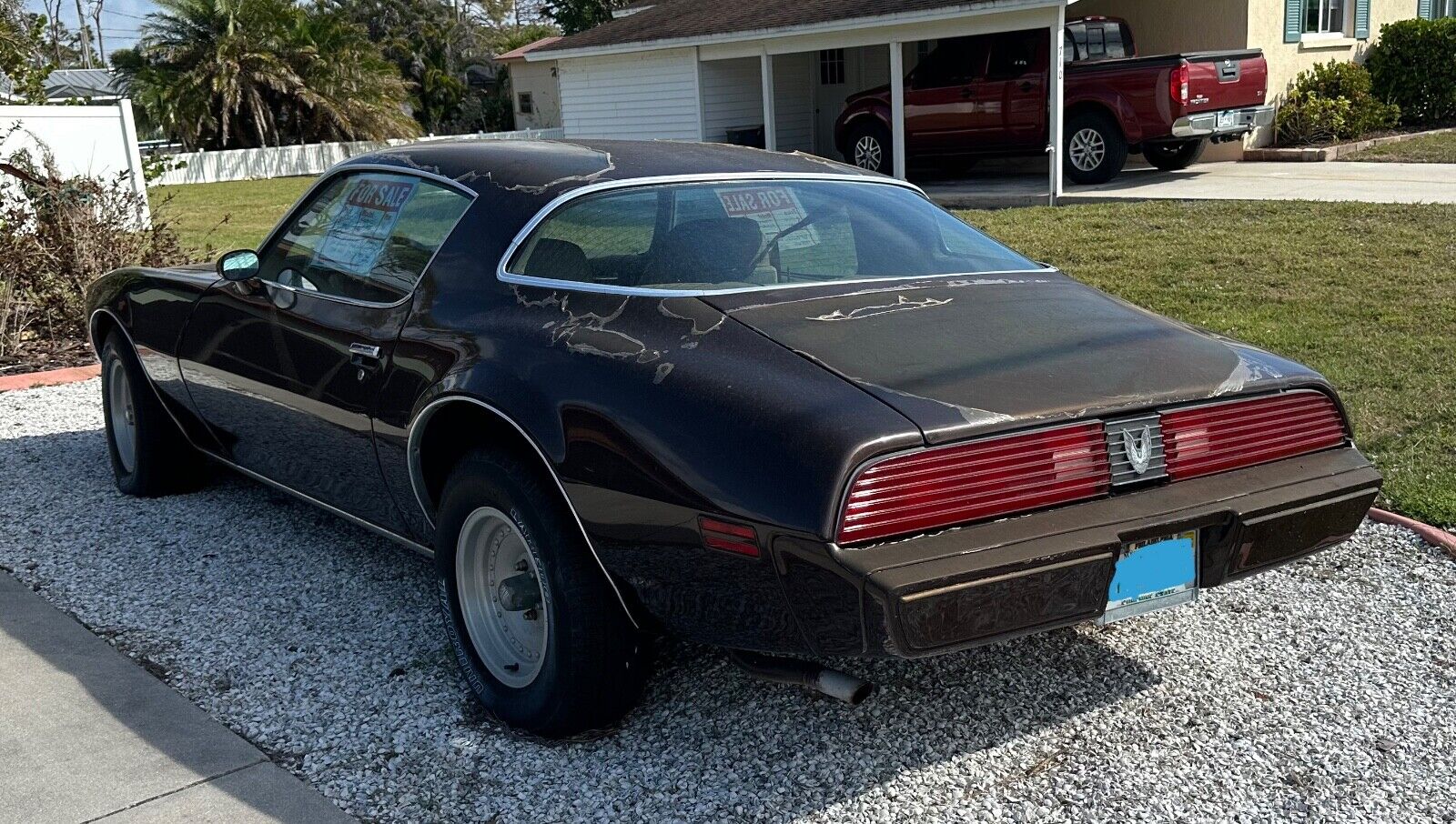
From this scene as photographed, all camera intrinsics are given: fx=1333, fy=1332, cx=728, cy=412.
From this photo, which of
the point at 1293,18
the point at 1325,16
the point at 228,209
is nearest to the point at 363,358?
the point at 1293,18

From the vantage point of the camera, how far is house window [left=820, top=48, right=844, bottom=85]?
22547 mm

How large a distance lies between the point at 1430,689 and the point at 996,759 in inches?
50.0

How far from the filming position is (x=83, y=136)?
11375 millimetres

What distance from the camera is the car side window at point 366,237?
399 centimetres

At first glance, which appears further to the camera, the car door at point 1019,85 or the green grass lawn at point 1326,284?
the car door at point 1019,85

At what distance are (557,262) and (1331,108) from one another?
1615 cm

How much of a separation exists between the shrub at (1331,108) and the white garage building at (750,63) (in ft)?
13.6

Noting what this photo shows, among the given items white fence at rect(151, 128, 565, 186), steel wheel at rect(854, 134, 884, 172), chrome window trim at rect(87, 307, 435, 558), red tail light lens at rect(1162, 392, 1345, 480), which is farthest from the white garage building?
red tail light lens at rect(1162, 392, 1345, 480)

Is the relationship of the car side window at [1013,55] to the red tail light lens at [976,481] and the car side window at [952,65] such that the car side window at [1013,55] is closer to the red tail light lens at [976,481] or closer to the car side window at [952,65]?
the car side window at [952,65]

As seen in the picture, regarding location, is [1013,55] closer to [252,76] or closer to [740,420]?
[740,420]

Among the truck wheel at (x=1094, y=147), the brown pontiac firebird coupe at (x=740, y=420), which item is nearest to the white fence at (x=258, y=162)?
the truck wheel at (x=1094, y=147)

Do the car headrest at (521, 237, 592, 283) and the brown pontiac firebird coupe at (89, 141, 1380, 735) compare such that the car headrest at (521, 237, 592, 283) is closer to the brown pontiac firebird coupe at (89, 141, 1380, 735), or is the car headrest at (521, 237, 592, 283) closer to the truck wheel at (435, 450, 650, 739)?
the brown pontiac firebird coupe at (89, 141, 1380, 735)

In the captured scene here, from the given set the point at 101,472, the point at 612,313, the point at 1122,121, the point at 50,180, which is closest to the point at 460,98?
the point at 1122,121

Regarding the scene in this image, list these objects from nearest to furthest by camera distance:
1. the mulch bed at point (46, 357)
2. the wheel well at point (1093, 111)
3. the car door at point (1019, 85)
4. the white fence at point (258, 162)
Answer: the mulch bed at point (46, 357) → the wheel well at point (1093, 111) → the car door at point (1019, 85) → the white fence at point (258, 162)
